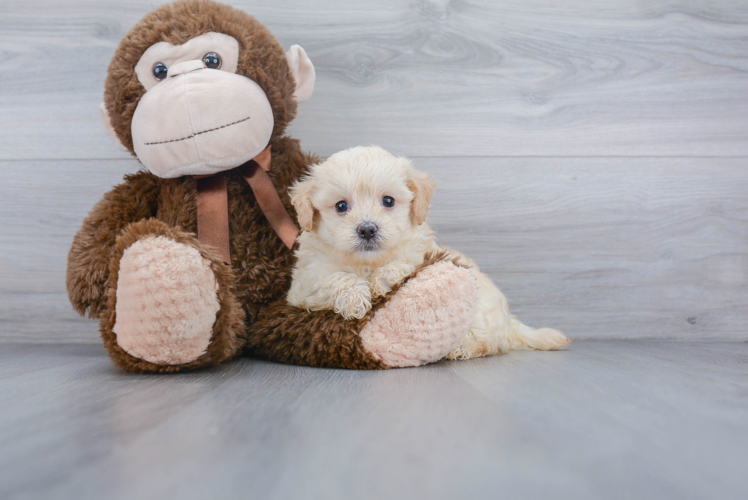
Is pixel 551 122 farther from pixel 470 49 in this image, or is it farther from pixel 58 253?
pixel 58 253

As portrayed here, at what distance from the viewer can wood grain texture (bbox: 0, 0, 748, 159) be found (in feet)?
4.25

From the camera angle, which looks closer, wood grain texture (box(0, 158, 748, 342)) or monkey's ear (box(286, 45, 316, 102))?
monkey's ear (box(286, 45, 316, 102))

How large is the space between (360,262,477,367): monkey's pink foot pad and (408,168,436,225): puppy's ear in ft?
0.45

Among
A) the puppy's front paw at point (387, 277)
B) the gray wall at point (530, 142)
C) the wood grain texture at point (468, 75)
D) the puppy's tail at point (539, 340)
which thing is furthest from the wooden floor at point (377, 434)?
the wood grain texture at point (468, 75)

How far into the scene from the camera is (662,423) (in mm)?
581

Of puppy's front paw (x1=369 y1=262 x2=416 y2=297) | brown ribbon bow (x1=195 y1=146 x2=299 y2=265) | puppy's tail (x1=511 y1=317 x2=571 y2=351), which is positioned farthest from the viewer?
puppy's tail (x1=511 y1=317 x2=571 y2=351)

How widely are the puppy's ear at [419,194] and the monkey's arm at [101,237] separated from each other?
0.56 meters

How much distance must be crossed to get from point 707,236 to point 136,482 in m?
1.47

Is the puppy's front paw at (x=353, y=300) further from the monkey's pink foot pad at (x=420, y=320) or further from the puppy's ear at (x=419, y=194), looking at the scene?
the puppy's ear at (x=419, y=194)

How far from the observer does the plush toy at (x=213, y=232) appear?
2.63 feet

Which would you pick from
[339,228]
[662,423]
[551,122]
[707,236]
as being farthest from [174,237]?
[707,236]

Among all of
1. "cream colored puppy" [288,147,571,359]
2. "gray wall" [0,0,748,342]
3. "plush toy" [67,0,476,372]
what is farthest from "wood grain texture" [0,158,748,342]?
"plush toy" [67,0,476,372]

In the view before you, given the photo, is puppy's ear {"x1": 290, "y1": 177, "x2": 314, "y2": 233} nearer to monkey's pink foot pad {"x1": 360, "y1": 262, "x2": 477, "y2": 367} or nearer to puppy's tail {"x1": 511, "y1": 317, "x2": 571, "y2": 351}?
monkey's pink foot pad {"x1": 360, "y1": 262, "x2": 477, "y2": 367}

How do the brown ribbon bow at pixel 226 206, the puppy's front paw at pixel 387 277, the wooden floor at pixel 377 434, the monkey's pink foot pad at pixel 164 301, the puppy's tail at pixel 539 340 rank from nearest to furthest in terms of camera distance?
the wooden floor at pixel 377 434, the monkey's pink foot pad at pixel 164 301, the puppy's front paw at pixel 387 277, the brown ribbon bow at pixel 226 206, the puppy's tail at pixel 539 340
